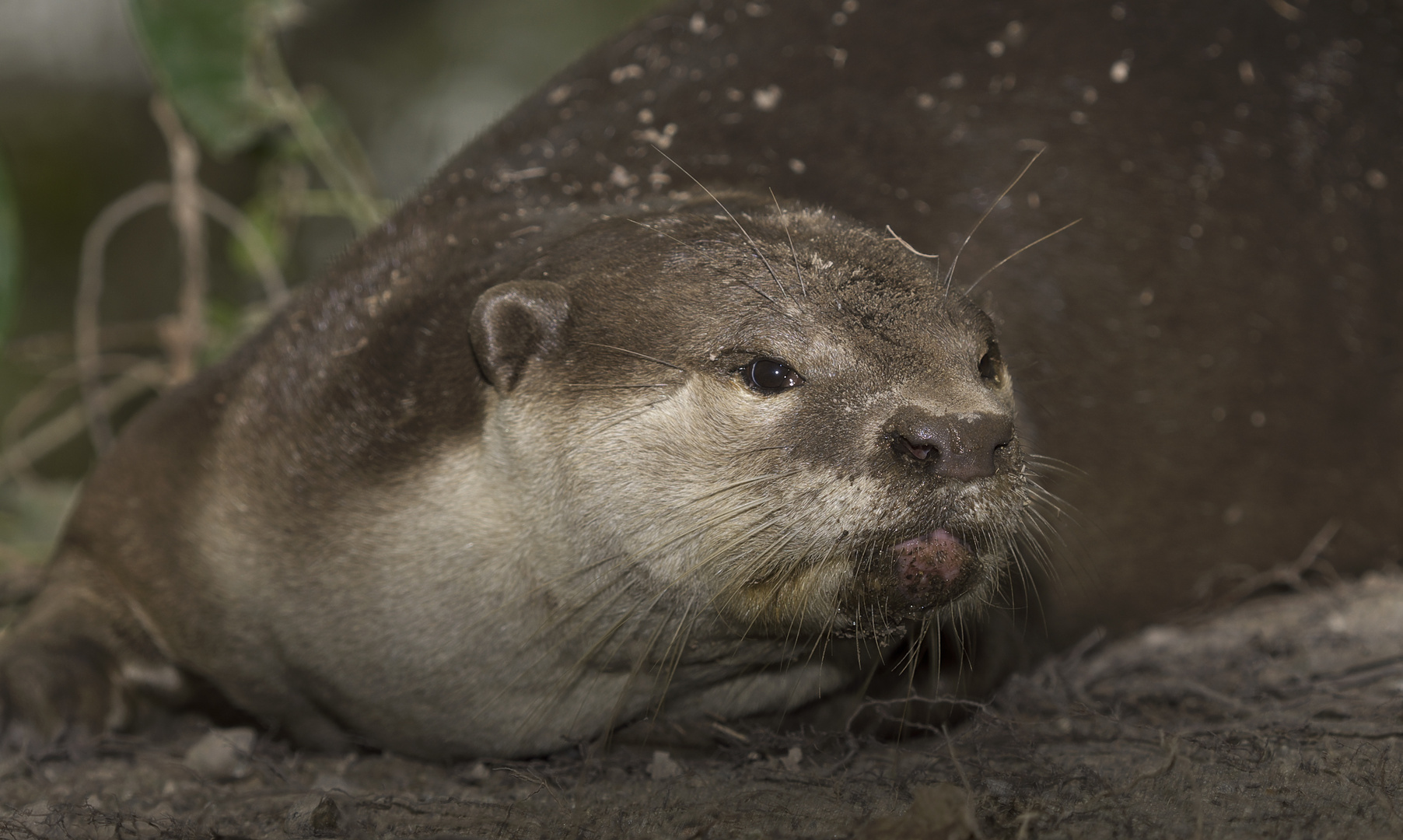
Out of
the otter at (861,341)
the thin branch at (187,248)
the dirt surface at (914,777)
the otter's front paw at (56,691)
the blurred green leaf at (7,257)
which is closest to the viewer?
the dirt surface at (914,777)

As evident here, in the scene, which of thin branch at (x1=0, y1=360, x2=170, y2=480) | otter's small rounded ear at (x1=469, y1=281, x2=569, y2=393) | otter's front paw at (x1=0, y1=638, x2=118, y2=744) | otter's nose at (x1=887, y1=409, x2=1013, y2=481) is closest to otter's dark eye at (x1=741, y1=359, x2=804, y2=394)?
otter's nose at (x1=887, y1=409, x2=1013, y2=481)

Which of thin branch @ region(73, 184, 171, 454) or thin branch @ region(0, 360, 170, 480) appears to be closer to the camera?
thin branch @ region(73, 184, 171, 454)

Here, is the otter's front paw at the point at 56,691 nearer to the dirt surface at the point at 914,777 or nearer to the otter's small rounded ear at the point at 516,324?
the dirt surface at the point at 914,777

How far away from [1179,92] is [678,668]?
1.70 m

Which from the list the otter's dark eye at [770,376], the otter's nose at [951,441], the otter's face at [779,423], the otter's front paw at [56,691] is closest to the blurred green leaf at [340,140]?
the otter's front paw at [56,691]

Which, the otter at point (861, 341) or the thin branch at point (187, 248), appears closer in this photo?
the otter at point (861, 341)

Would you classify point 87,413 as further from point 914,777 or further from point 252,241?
point 914,777

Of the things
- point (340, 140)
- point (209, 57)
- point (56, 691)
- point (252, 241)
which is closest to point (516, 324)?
point (56, 691)

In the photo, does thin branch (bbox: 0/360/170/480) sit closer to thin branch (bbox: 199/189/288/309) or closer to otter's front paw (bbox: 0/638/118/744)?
thin branch (bbox: 199/189/288/309)

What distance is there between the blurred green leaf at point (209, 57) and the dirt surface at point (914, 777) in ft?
5.68

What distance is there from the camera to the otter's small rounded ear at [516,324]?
5.88ft

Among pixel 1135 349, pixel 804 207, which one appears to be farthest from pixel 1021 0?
pixel 804 207

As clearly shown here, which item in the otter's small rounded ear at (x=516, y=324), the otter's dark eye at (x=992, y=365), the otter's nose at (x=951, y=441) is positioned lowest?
the otter's nose at (x=951, y=441)

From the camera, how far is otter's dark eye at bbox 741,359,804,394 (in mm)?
1659
